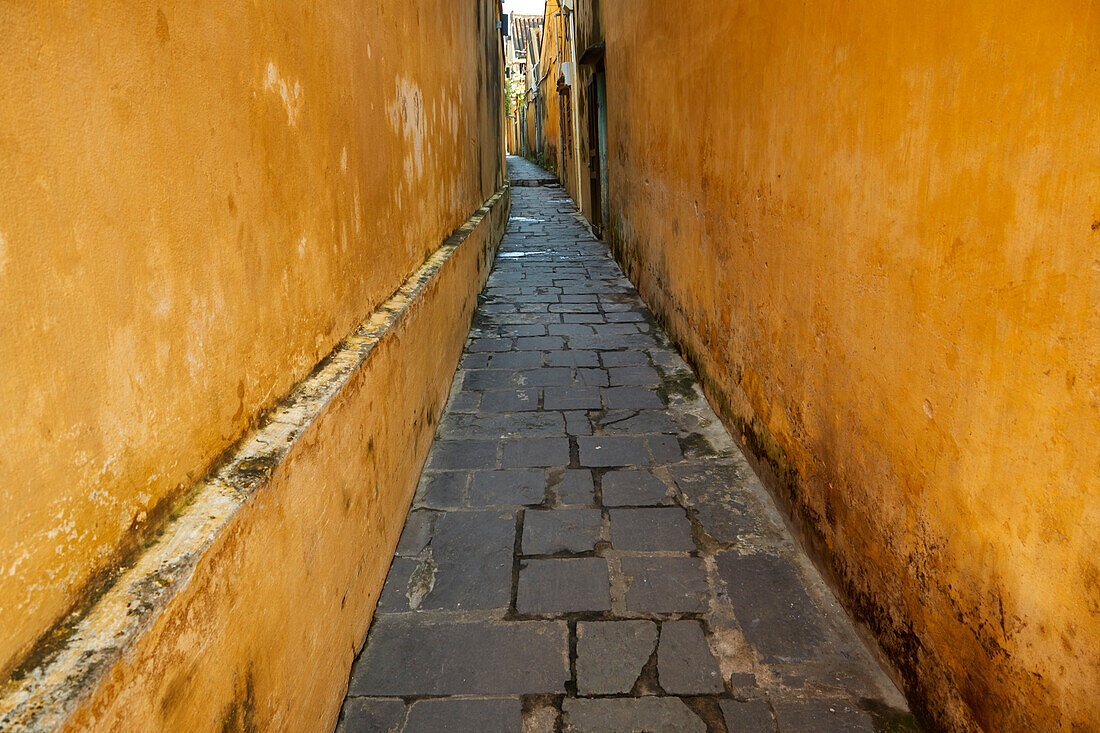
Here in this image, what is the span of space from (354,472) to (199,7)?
153cm

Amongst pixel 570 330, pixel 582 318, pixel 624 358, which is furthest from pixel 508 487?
pixel 582 318

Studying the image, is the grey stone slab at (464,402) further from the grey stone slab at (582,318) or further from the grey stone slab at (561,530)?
the grey stone slab at (582,318)

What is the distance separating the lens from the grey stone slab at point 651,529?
317 centimetres

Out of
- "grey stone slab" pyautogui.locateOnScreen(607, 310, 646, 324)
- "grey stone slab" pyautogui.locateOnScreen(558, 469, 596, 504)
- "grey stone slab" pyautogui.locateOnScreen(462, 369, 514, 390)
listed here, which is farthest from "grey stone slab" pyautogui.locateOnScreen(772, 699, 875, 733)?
"grey stone slab" pyautogui.locateOnScreen(607, 310, 646, 324)

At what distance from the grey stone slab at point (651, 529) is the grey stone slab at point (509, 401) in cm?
156

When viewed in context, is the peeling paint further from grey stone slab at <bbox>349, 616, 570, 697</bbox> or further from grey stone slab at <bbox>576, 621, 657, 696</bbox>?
grey stone slab at <bbox>576, 621, 657, 696</bbox>

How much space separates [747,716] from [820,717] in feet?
0.74

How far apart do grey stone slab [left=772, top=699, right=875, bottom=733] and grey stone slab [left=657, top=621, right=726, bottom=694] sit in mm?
207

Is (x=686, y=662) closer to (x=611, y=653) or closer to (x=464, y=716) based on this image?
(x=611, y=653)

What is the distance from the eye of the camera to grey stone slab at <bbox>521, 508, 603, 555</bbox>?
10.4 ft

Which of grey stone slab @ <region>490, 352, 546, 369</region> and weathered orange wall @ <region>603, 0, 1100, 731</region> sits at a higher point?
weathered orange wall @ <region>603, 0, 1100, 731</region>

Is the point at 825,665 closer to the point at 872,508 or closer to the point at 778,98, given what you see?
the point at 872,508

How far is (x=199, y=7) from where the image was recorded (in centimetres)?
159

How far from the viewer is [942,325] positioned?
1968 mm
